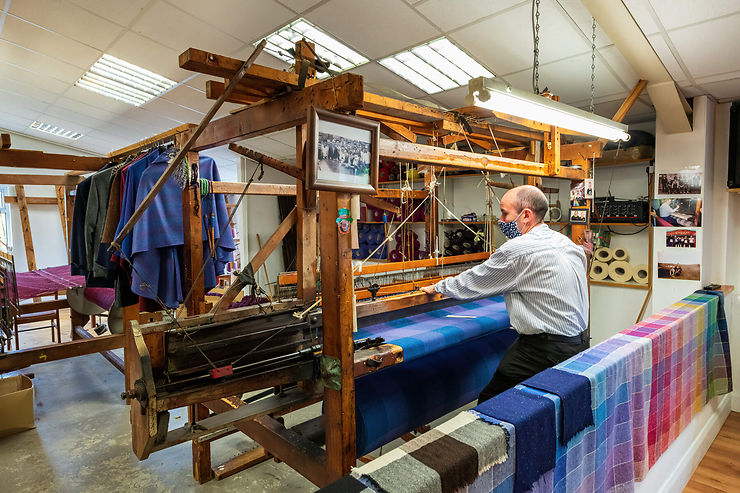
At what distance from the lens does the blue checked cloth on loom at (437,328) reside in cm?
196

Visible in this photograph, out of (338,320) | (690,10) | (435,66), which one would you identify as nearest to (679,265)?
(690,10)

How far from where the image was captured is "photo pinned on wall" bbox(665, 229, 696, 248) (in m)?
3.62

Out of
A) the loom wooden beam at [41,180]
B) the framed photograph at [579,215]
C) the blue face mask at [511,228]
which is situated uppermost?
the loom wooden beam at [41,180]

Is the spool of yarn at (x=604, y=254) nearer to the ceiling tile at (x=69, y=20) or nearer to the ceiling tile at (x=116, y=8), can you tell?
the ceiling tile at (x=116, y=8)

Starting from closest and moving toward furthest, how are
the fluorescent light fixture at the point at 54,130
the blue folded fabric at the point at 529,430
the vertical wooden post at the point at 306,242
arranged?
the blue folded fabric at the point at 529,430 < the vertical wooden post at the point at 306,242 < the fluorescent light fixture at the point at 54,130

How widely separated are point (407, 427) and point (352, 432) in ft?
1.88

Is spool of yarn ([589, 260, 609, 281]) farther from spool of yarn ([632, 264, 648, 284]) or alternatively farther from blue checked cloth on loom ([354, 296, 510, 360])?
blue checked cloth on loom ([354, 296, 510, 360])

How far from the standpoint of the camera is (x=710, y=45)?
108 inches

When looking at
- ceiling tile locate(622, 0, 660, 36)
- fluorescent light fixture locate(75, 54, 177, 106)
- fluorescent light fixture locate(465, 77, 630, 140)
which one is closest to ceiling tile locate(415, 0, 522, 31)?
ceiling tile locate(622, 0, 660, 36)

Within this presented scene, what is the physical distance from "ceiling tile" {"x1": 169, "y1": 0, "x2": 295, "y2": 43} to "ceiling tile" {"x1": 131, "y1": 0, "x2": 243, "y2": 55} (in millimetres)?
89

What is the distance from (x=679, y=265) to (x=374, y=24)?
10.8 feet

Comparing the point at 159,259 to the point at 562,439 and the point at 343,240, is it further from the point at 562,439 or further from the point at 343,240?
the point at 562,439

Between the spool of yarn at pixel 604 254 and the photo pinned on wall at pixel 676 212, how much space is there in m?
0.84

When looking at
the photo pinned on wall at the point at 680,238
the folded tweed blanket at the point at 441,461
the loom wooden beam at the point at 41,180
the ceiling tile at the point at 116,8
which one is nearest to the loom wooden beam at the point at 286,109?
the folded tweed blanket at the point at 441,461
